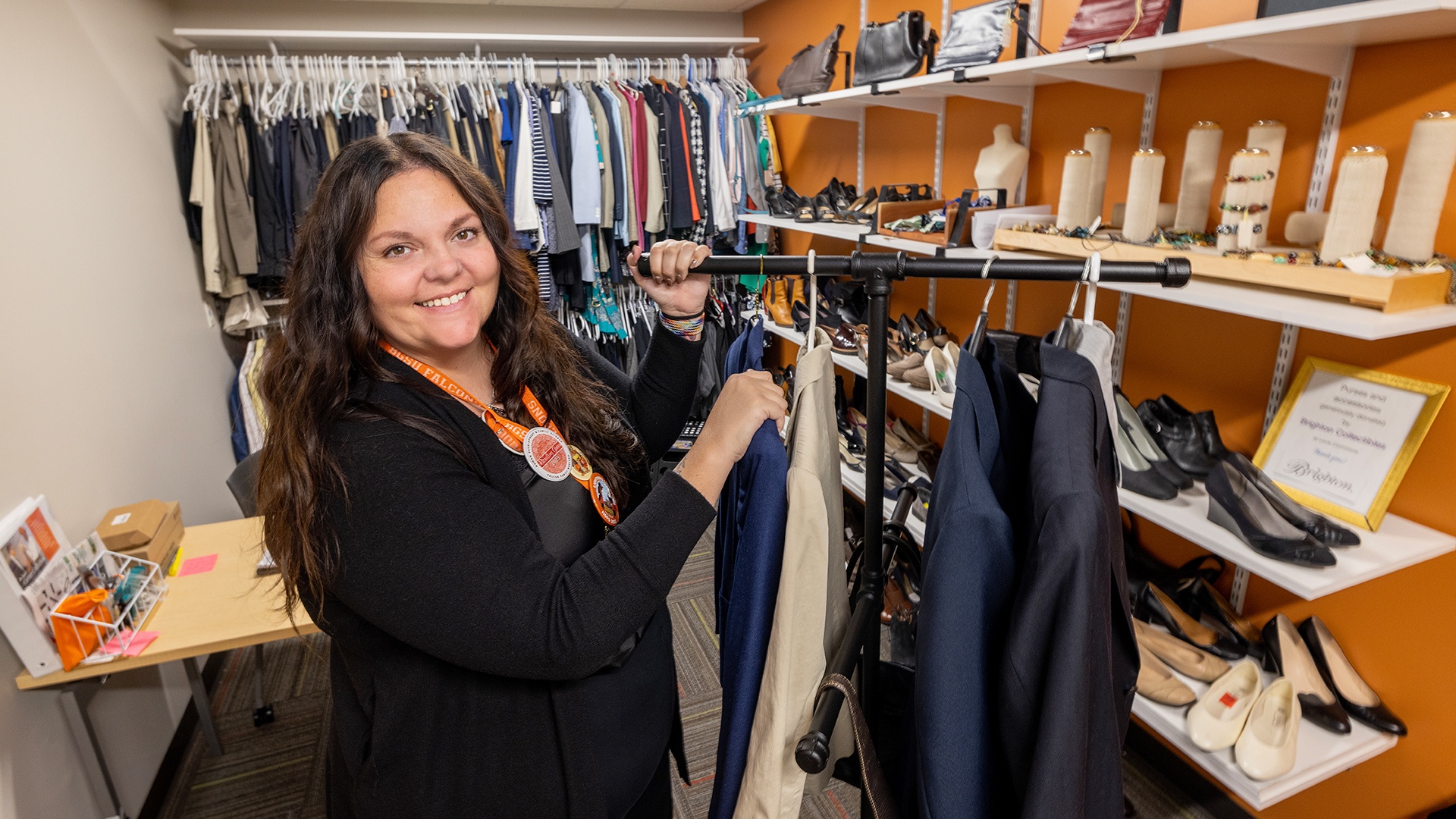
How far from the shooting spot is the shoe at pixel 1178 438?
1771 mm

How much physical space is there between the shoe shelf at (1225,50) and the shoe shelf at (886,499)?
1.22m

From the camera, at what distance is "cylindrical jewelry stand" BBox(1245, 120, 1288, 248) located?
5.01 ft

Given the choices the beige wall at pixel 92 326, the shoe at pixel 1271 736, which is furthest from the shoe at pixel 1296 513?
the beige wall at pixel 92 326

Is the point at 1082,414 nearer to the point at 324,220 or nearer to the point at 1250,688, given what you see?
the point at 324,220

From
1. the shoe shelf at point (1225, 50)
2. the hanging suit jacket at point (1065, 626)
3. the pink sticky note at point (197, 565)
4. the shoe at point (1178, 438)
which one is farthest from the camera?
the pink sticky note at point (197, 565)

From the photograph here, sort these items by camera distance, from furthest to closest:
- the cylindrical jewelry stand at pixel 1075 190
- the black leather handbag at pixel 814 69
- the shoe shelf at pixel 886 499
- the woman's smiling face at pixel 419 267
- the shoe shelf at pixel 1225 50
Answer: the black leather handbag at pixel 814 69 → the shoe shelf at pixel 886 499 → the cylindrical jewelry stand at pixel 1075 190 → the shoe shelf at pixel 1225 50 → the woman's smiling face at pixel 419 267

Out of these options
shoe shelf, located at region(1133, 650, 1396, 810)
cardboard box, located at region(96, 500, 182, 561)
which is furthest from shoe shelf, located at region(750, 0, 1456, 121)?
cardboard box, located at region(96, 500, 182, 561)

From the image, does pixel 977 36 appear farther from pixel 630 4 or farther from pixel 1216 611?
pixel 630 4

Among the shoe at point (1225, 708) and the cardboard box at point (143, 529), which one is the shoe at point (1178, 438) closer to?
the shoe at point (1225, 708)

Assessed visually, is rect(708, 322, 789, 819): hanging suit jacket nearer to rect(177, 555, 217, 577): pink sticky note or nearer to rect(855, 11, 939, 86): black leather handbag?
rect(177, 555, 217, 577): pink sticky note

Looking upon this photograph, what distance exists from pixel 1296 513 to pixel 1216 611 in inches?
19.5

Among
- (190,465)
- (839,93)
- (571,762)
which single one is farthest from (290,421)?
(190,465)

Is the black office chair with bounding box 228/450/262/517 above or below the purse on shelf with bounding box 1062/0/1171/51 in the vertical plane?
below

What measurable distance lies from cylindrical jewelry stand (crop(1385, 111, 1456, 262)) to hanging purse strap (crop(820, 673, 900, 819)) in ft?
4.38
